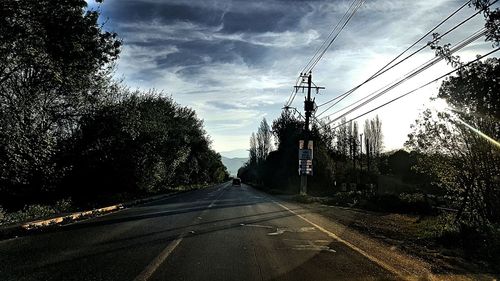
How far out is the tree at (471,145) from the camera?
11125 mm

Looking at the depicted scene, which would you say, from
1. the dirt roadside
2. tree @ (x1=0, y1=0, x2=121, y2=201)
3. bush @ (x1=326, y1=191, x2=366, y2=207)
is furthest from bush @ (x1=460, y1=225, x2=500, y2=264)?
bush @ (x1=326, y1=191, x2=366, y2=207)

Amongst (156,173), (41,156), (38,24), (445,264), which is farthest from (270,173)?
(445,264)

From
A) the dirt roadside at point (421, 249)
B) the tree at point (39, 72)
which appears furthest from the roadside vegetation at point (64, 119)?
the dirt roadside at point (421, 249)

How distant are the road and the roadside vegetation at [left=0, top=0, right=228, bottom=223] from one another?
6.42m

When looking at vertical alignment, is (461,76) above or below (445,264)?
above

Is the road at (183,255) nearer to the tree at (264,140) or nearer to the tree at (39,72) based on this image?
the tree at (39,72)

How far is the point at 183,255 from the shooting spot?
8891 millimetres

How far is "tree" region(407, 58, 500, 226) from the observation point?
11.1 m

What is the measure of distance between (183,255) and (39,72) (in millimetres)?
15337

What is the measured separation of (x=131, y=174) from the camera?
36438 millimetres

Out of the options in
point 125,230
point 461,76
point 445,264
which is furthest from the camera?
point 125,230

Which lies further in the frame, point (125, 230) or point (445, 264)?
point (125, 230)

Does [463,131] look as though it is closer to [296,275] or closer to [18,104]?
[296,275]

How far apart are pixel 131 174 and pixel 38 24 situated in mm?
22372
